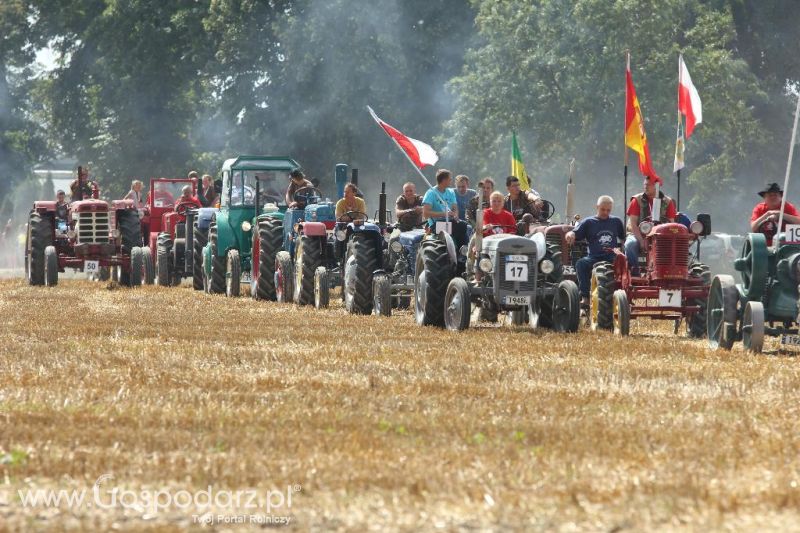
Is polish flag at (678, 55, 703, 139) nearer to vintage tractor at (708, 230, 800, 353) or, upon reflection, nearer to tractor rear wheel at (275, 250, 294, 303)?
tractor rear wheel at (275, 250, 294, 303)

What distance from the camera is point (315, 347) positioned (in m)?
15.5

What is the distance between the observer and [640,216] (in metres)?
19.9

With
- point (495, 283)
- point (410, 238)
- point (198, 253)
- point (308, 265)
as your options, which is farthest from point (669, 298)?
point (198, 253)

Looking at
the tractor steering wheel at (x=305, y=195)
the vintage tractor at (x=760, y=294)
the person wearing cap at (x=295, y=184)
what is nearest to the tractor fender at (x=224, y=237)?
the person wearing cap at (x=295, y=184)

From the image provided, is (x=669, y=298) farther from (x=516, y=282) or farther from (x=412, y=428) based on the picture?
(x=412, y=428)

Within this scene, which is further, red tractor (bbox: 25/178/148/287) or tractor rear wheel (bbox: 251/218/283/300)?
red tractor (bbox: 25/178/148/287)

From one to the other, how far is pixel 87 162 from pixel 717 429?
54104 millimetres

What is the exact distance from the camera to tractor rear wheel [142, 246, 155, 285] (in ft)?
99.3

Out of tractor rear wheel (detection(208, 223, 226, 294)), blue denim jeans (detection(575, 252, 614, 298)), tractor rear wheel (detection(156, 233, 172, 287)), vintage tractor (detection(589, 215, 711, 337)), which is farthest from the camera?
tractor rear wheel (detection(156, 233, 172, 287))

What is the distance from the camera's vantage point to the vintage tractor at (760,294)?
1541 centimetres

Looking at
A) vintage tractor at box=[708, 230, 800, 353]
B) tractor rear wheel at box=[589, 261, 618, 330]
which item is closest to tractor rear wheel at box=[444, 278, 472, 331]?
tractor rear wheel at box=[589, 261, 618, 330]

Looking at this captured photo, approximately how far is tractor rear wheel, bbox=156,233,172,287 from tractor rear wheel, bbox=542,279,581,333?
43.4ft

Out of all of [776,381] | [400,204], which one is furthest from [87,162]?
[776,381]

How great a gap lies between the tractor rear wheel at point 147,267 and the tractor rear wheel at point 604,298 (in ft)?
42.6
